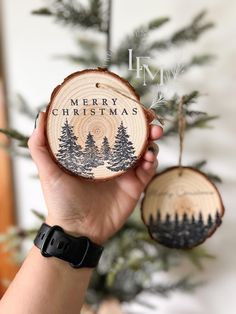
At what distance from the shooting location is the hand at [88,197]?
61 cm

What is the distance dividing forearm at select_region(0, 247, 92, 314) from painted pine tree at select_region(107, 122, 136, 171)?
0.21m

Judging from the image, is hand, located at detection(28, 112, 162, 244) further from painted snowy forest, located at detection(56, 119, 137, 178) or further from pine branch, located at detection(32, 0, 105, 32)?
pine branch, located at detection(32, 0, 105, 32)

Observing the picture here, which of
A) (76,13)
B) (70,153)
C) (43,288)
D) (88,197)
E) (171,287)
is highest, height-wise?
(76,13)

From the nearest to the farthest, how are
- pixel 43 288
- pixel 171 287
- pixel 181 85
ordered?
pixel 43 288 < pixel 181 85 < pixel 171 287

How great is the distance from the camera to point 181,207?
65 cm

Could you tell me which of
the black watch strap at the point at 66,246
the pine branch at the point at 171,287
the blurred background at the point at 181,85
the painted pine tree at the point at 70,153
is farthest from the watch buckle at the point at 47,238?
the pine branch at the point at 171,287

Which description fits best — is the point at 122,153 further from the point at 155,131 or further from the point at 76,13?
the point at 76,13

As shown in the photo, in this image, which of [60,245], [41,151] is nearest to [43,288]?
[60,245]

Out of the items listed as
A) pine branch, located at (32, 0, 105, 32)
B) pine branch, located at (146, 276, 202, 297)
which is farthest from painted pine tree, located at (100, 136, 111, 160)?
pine branch, located at (146, 276, 202, 297)

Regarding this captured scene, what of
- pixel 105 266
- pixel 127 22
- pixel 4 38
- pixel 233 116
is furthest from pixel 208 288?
pixel 4 38

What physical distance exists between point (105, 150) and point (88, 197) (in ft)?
0.46

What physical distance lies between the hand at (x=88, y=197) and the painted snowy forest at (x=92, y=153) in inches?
1.6

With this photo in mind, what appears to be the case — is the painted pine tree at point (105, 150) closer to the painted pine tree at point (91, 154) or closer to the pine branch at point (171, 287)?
the painted pine tree at point (91, 154)

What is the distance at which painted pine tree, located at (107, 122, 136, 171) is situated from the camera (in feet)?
1.77
